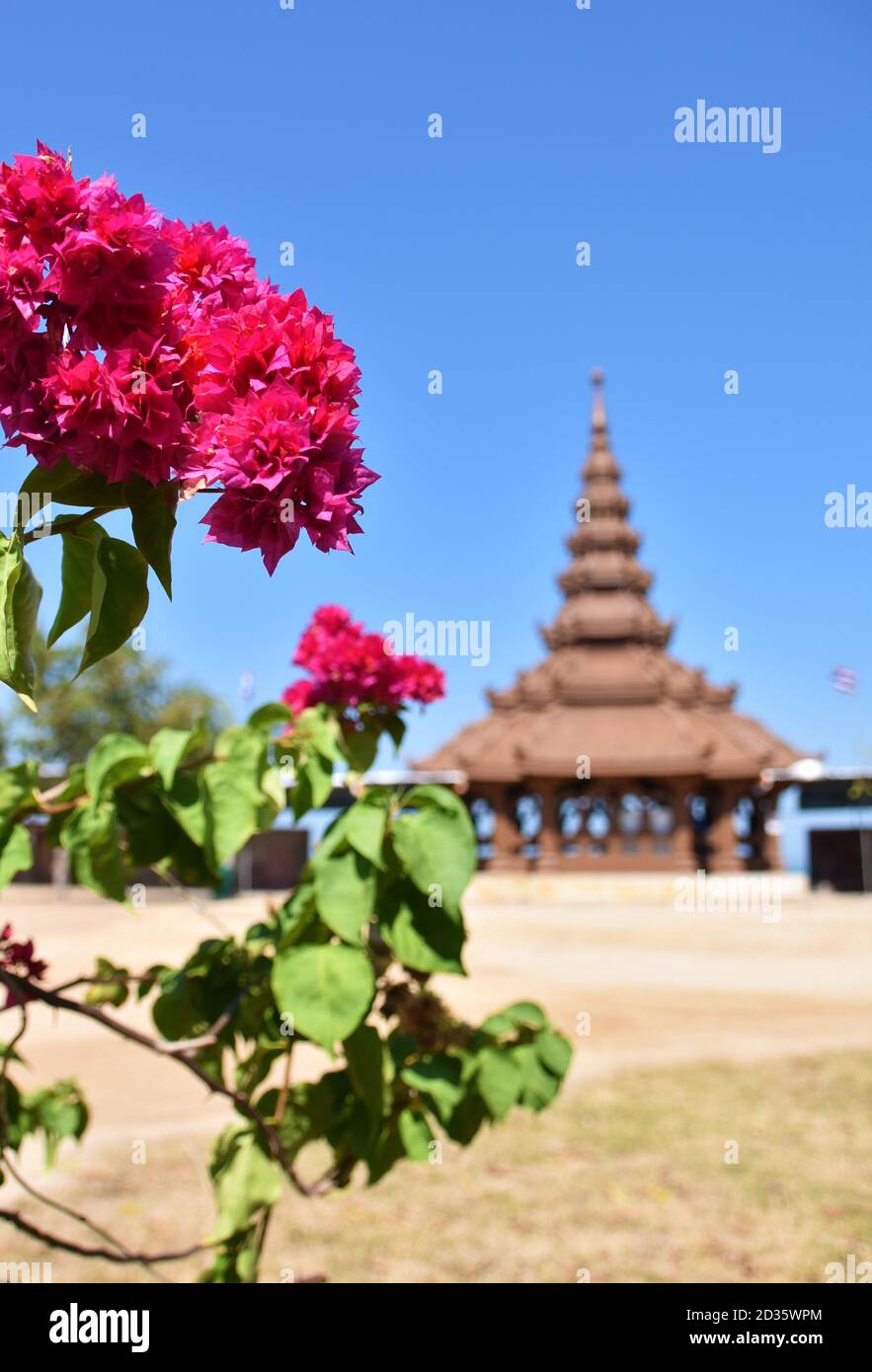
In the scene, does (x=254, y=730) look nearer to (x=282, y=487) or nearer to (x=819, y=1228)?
(x=282, y=487)

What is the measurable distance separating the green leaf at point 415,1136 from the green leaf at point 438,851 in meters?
0.60

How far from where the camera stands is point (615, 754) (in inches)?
986

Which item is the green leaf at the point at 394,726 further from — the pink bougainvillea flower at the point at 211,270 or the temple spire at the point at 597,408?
the temple spire at the point at 597,408

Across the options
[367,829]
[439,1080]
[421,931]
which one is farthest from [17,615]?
[439,1080]

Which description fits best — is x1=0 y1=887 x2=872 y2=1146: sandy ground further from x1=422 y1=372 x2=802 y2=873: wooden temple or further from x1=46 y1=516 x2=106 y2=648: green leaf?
x1=422 y1=372 x2=802 y2=873: wooden temple

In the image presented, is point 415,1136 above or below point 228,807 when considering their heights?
below

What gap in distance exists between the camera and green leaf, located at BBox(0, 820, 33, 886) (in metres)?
1.83

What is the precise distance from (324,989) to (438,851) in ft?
0.97

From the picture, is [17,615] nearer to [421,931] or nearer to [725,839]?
[421,931]

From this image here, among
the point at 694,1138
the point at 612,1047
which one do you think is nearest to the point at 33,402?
the point at 694,1138

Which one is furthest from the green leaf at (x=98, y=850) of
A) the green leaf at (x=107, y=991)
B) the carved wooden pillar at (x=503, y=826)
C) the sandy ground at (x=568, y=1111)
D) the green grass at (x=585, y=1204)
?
the carved wooden pillar at (x=503, y=826)

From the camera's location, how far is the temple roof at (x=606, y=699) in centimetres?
2492

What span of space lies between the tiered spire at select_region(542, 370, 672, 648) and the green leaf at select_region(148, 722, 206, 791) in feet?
91.6

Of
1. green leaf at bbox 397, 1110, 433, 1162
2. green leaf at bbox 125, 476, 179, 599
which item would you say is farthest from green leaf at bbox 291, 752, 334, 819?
green leaf at bbox 125, 476, 179, 599
